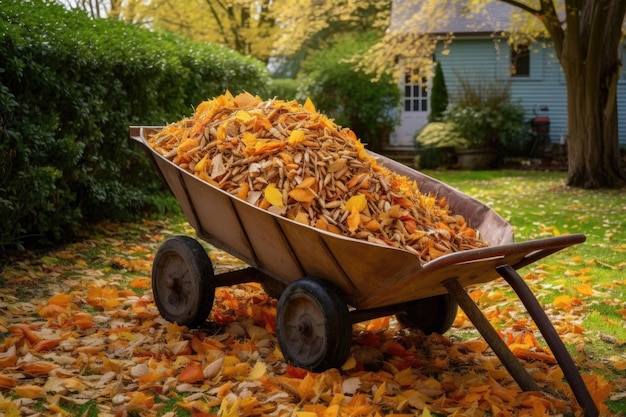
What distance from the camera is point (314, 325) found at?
3773 millimetres

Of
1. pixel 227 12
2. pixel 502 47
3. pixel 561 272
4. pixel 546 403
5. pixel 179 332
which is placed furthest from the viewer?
pixel 227 12

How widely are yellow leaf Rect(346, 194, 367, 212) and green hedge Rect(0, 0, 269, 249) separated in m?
3.10

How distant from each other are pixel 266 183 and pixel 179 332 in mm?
1075

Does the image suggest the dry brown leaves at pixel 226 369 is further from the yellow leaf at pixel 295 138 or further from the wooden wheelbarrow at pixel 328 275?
the yellow leaf at pixel 295 138

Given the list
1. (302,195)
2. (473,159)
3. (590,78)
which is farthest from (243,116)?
(473,159)

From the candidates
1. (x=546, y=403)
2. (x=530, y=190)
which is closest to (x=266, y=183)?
(x=546, y=403)

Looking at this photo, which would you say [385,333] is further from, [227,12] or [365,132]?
[227,12]

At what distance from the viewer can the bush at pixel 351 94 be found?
1925 centimetres

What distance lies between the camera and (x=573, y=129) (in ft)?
42.8

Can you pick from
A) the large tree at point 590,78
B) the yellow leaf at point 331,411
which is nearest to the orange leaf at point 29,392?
the yellow leaf at point 331,411

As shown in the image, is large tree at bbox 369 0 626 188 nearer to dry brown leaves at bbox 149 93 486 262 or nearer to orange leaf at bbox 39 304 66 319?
dry brown leaves at bbox 149 93 486 262

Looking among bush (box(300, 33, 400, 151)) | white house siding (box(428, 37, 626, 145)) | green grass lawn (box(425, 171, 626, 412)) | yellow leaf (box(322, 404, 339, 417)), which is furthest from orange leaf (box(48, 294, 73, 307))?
white house siding (box(428, 37, 626, 145))

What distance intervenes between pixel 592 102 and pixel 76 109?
29.8ft

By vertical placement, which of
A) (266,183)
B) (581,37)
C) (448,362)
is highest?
(581,37)
